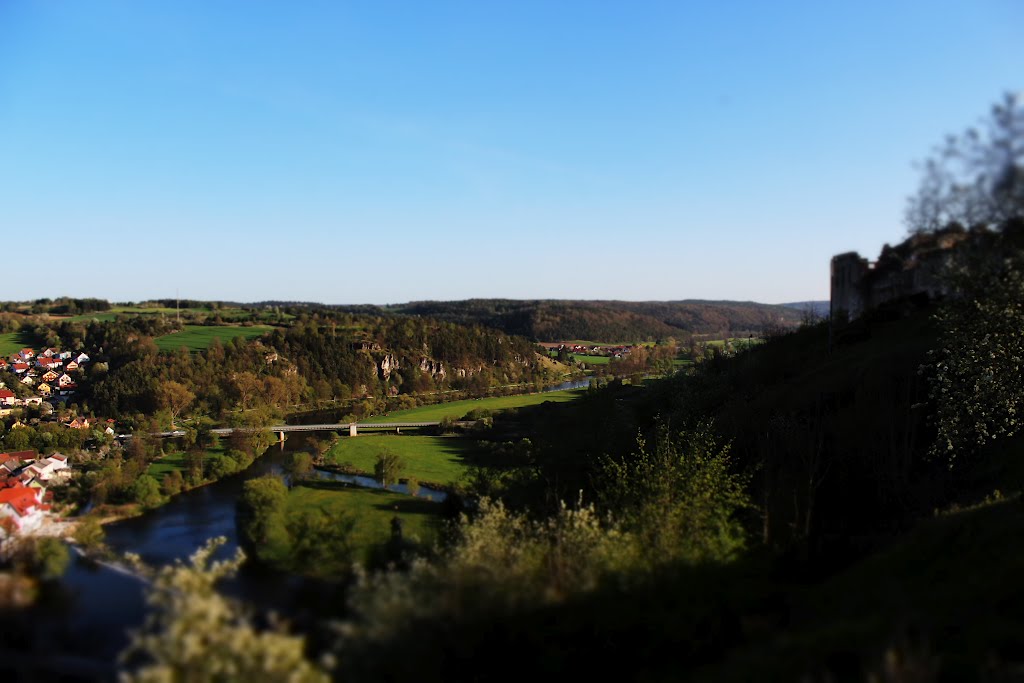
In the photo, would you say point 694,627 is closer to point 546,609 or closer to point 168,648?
point 546,609

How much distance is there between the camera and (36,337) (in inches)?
3369

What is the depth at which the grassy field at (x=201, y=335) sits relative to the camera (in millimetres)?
84331

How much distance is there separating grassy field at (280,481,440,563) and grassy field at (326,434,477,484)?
653 cm

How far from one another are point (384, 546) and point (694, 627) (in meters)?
7.42

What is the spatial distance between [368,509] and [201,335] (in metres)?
77.3

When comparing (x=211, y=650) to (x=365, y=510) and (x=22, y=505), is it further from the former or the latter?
(x=22, y=505)

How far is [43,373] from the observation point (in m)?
72.2

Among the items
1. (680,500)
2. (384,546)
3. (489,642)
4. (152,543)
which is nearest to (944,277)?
(680,500)

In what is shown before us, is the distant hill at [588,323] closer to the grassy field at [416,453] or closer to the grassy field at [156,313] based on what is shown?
the grassy field at [156,313]

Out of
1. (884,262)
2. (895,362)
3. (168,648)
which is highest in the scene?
(884,262)

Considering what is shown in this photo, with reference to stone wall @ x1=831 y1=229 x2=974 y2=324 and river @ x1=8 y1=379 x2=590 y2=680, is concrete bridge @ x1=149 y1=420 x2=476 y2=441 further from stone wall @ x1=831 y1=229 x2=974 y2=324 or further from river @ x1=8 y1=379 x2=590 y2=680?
river @ x1=8 y1=379 x2=590 y2=680

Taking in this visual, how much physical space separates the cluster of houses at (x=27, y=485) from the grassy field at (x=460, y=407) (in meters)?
34.4

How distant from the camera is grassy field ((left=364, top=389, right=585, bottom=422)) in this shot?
6925 centimetres

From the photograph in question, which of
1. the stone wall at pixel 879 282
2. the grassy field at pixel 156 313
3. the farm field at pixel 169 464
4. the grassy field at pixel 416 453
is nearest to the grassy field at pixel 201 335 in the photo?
the grassy field at pixel 156 313
